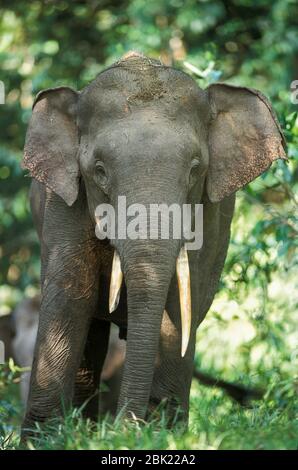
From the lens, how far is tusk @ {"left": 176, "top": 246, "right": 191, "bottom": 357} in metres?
7.09

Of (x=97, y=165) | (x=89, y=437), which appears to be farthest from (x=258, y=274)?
(x=89, y=437)

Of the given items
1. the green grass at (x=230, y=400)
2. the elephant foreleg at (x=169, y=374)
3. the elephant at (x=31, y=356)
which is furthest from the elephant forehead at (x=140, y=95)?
the elephant at (x=31, y=356)

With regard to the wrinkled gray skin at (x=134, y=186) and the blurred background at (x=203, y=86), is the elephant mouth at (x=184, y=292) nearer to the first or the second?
the wrinkled gray skin at (x=134, y=186)

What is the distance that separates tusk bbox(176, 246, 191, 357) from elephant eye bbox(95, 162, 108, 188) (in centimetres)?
53

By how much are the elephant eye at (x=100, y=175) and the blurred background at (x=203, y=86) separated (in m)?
1.34

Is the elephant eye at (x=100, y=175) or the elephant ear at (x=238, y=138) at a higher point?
the elephant ear at (x=238, y=138)

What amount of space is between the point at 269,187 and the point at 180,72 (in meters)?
2.77

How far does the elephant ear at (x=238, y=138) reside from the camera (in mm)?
7715

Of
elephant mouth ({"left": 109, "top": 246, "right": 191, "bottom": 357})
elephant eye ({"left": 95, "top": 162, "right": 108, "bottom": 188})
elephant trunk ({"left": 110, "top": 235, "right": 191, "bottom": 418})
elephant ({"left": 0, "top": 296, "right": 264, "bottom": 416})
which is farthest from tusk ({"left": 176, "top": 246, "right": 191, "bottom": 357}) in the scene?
elephant ({"left": 0, "top": 296, "right": 264, "bottom": 416})

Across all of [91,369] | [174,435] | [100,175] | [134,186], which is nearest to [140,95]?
[100,175]

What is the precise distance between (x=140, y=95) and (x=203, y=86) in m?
3.10

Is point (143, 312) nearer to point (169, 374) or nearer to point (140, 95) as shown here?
point (169, 374)

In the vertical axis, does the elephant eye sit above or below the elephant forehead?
below

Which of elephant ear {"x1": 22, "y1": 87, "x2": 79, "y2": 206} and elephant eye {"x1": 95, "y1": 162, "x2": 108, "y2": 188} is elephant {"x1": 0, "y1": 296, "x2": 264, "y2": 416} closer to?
elephant ear {"x1": 22, "y1": 87, "x2": 79, "y2": 206}
